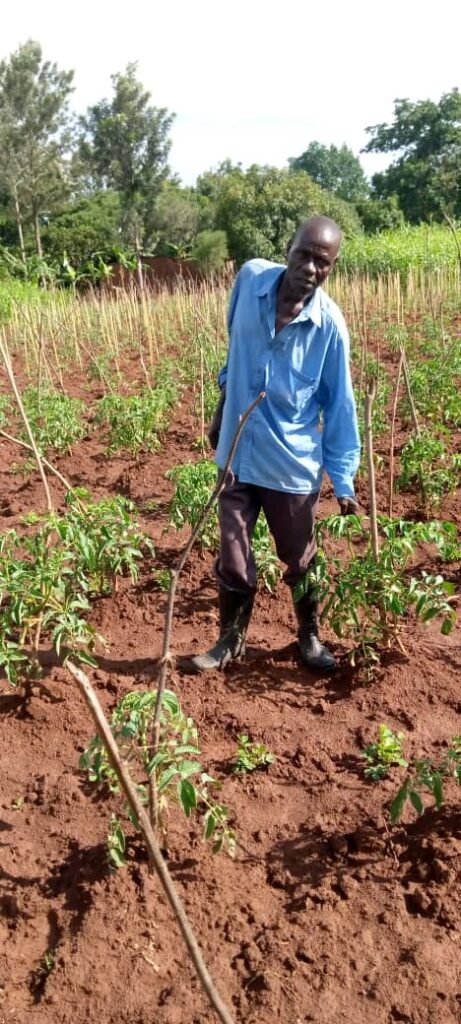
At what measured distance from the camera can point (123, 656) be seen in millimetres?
3049

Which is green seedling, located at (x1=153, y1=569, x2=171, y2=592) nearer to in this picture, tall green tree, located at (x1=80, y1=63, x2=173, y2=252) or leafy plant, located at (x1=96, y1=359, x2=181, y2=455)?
leafy plant, located at (x1=96, y1=359, x2=181, y2=455)

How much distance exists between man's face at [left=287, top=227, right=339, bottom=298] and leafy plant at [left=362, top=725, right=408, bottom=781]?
1.40m

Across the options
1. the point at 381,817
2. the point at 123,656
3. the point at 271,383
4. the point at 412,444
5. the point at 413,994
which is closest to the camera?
the point at 413,994

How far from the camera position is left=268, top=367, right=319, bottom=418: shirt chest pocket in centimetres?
250

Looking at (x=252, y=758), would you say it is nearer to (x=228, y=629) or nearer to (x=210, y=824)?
(x=228, y=629)

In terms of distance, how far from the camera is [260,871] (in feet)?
6.63

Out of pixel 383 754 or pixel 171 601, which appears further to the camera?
pixel 383 754

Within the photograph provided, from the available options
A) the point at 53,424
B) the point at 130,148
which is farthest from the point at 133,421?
the point at 130,148

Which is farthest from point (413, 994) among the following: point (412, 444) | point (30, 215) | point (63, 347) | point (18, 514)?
point (30, 215)

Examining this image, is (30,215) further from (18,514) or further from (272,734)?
(272,734)

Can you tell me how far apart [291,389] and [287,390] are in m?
0.02

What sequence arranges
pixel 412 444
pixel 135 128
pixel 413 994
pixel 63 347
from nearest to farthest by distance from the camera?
pixel 413 994 → pixel 412 444 → pixel 63 347 → pixel 135 128

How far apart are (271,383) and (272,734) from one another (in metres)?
1.14

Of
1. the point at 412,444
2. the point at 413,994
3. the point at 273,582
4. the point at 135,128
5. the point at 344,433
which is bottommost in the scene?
the point at 413,994
